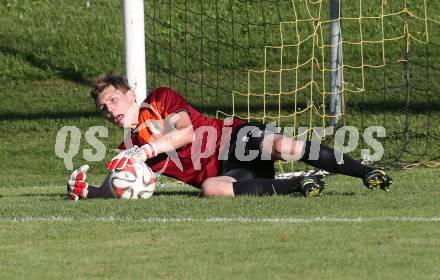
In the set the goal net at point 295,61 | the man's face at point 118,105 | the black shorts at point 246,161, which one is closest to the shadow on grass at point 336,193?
the black shorts at point 246,161

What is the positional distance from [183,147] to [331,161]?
118 centimetres

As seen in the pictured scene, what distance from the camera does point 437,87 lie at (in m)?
16.9

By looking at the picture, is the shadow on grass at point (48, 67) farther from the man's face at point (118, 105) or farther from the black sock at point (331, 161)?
the black sock at point (331, 161)

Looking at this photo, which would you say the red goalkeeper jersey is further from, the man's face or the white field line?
the white field line

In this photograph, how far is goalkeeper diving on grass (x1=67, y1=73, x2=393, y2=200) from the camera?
8.71m

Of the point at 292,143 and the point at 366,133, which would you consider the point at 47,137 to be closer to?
the point at 366,133

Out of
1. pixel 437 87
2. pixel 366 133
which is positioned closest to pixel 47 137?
pixel 366 133

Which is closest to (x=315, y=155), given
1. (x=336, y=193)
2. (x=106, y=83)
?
(x=336, y=193)

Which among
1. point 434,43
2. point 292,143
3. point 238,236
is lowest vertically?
point 238,236

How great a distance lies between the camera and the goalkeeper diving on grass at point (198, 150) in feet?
28.6

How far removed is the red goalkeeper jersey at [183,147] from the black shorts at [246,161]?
9 cm

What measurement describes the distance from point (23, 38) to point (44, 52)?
0.73 meters

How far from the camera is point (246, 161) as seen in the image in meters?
9.12

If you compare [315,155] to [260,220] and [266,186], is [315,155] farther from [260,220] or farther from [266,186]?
[260,220]
